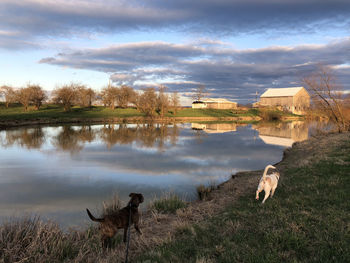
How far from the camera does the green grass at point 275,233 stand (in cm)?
439

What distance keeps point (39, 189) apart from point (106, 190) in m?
3.26

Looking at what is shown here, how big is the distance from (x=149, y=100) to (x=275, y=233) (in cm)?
6494

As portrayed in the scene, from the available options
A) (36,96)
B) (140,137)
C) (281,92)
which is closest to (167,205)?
(140,137)

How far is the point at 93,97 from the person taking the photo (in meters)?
80.9

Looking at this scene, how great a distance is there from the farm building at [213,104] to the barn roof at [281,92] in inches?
583

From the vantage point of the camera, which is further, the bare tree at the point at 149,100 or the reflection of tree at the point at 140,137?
the bare tree at the point at 149,100

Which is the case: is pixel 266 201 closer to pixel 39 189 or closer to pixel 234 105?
pixel 39 189

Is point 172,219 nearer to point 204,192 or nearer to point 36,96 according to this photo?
point 204,192

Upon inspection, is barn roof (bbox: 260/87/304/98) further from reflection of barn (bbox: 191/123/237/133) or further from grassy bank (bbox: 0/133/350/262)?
grassy bank (bbox: 0/133/350/262)

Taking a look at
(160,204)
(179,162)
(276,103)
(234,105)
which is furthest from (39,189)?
(234,105)

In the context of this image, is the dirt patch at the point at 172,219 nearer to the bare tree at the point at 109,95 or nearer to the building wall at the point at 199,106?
the bare tree at the point at 109,95

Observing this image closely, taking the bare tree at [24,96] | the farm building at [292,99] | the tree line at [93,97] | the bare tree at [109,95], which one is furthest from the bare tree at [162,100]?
the farm building at [292,99]

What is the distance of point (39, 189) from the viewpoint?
455 inches

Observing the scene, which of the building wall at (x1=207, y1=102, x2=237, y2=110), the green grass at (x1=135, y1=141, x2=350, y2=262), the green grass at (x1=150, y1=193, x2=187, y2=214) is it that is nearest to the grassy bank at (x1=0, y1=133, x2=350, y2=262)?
the green grass at (x1=135, y1=141, x2=350, y2=262)
